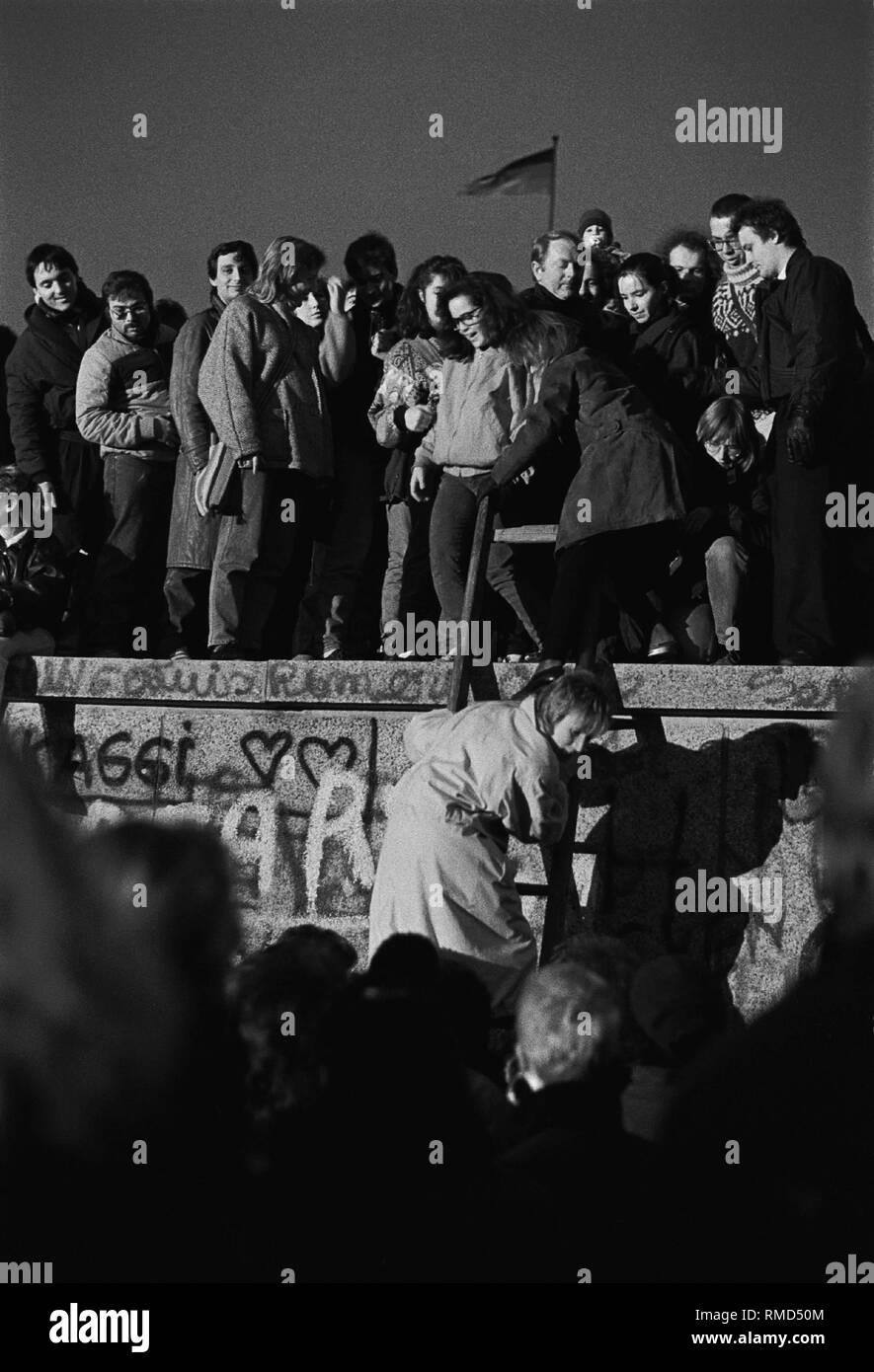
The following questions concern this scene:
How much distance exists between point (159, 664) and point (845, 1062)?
15.1 feet

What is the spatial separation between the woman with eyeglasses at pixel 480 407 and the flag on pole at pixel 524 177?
2954 mm

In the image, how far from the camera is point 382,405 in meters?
9.34

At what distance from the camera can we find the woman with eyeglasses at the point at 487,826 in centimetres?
734

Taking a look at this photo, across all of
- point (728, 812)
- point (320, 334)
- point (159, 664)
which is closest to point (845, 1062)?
point (728, 812)

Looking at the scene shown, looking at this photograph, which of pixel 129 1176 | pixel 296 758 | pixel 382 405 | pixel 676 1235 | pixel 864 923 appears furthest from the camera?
pixel 382 405

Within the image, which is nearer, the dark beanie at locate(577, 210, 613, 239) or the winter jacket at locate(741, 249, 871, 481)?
the winter jacket at locate(741, 249, 871, 481)

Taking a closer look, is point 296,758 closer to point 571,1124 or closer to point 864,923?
point 864,923

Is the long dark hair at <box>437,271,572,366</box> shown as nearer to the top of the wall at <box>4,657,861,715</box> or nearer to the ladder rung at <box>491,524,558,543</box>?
the ladder rung at <box>491,524,558,543</box>

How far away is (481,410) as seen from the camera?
8.72 m

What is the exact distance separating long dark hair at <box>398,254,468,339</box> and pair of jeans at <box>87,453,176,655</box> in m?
1.25

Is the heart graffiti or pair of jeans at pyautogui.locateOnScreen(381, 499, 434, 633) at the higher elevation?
pair of jeans at pyautogui.locateOnScreen(381, 499, 434, 633)

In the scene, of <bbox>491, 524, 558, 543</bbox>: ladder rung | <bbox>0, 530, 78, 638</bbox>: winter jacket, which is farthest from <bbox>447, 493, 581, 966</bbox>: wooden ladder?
<bbox>0, 530, 78, 638</bbox>: winter jacket

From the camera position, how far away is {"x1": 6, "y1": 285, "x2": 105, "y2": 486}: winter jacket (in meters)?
9.79

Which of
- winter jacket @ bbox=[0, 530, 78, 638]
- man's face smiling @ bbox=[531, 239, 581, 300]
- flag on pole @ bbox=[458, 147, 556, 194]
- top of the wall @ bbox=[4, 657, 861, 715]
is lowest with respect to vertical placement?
top of the wall @ bbox=[4, 657, 861, 715]
